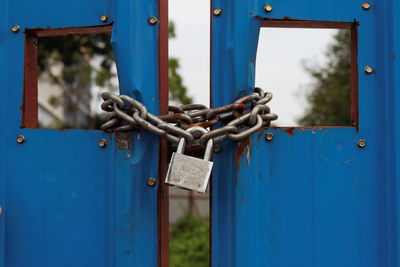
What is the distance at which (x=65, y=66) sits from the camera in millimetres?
8484

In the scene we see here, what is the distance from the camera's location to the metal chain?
78cm

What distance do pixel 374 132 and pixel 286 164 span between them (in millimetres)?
202

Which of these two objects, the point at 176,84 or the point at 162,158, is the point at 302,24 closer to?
the point at 162,158

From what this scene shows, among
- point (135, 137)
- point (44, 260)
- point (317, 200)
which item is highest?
point (135, 137)

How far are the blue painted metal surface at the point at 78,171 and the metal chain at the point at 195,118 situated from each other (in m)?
0.04

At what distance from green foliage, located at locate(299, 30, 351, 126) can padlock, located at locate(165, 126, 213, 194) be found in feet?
39.4

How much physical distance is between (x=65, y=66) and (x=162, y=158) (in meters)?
8.22

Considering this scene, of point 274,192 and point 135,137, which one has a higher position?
point 135,137

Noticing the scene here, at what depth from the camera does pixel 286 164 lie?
859 mm

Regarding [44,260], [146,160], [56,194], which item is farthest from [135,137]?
[44,260]

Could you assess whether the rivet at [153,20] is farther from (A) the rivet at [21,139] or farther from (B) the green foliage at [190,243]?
(B) the green foliage at [190,243]

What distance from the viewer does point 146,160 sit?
0.85 m

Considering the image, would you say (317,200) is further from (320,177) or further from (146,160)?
(146,160)

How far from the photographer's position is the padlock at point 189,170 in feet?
2.50
